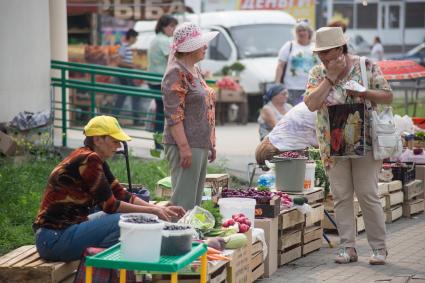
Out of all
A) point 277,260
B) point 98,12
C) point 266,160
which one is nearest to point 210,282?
point 277,260

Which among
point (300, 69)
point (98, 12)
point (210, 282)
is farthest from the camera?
point (98, 12)

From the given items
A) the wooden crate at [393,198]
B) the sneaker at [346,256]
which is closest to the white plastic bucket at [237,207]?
the sneaker at [346,256]

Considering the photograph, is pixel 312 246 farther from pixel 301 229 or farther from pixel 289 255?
pixel 289 255

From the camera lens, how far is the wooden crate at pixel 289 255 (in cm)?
846

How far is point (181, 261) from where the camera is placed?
5715 millimetres

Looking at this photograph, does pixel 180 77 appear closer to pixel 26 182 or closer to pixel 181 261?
pixel 181 261

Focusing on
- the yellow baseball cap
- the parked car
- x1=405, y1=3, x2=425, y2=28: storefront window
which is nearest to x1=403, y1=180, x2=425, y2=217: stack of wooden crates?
the yellow baseball cap

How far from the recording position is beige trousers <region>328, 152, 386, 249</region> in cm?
829

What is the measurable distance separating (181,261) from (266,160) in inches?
193

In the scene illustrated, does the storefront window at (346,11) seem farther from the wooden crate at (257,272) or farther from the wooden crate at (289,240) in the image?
the wooden crate at (257,272)

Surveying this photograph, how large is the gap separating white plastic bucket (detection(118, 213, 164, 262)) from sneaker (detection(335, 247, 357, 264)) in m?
3.09

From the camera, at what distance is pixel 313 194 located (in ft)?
30.6

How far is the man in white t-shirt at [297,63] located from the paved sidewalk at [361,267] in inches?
178

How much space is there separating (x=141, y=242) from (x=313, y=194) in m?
3.87
